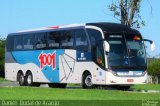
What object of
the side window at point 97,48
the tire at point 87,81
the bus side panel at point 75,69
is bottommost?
the tire at point 87,81

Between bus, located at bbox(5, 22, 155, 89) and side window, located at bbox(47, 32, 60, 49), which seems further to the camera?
side window, located at bbox(47, 32, 60, 49)

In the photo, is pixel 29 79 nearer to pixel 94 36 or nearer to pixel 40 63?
pixel 40 63

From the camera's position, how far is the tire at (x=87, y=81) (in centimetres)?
3142

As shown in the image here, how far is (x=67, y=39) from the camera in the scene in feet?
109

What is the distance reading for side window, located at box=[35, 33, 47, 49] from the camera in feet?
116

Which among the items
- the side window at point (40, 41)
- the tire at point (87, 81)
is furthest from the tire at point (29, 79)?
the tire at point (87, 81)

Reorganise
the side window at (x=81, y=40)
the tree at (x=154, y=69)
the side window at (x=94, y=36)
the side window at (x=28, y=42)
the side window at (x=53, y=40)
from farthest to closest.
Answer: the tree at (x=154, y=69)
the side window at (x=28, y=42)
the side window at (x=53, y=40)
the side window at (x=81, y=40)
the side window at (x=94, y=36)

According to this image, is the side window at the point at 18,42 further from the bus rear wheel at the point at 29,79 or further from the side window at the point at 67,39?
the side window at the point at 67,39

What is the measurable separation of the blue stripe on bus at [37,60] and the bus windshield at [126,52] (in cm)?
408

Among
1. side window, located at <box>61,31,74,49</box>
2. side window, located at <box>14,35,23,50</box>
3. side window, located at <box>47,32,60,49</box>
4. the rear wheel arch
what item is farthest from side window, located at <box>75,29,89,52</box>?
side window, located at <box>14,35,23,50</box>

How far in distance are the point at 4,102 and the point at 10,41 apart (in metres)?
21.8

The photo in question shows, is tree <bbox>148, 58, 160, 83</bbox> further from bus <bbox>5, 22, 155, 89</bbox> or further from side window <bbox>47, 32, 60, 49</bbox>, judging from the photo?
side window <bbox>47, 32, 60, 49</bbox>

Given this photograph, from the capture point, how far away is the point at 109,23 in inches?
1256

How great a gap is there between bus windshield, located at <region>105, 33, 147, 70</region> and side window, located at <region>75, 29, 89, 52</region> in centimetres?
145
